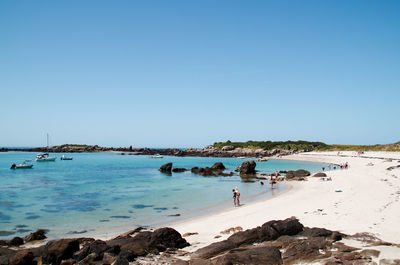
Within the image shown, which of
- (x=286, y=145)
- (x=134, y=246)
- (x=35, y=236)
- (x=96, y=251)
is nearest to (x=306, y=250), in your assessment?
(x=134, y=246)

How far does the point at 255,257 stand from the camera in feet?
25.8

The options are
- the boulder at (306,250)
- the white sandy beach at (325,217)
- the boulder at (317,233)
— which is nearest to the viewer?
the boulder at (306,250)

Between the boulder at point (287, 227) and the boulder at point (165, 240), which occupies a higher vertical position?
the boulder at point (287, 227)

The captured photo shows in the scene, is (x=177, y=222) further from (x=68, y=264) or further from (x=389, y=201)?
(x=389, y=201)

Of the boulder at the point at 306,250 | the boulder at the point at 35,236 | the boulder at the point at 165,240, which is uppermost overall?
the boulder at the point at 306,250

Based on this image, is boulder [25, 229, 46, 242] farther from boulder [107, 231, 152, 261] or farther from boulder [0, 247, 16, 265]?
boulder [107, 231, 152, 261]

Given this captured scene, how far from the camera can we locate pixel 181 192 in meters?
29.2

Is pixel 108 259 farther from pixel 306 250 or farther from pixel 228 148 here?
pixel 228 148

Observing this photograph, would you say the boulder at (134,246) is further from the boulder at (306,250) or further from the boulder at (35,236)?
the boulder at (35,236)

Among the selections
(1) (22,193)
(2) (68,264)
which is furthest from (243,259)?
(1) (22,193)

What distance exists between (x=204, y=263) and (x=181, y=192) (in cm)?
2153

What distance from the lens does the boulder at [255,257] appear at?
765 centimetres

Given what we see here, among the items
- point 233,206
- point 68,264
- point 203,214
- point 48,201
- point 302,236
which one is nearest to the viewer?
point 68,264

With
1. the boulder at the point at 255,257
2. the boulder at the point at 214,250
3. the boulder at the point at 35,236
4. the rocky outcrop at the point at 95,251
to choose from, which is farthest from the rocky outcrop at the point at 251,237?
the boulder at the point at 35,236
